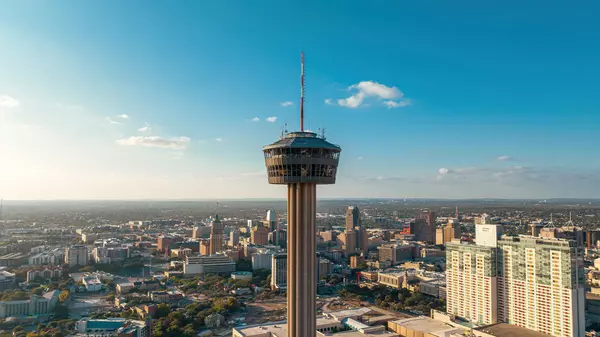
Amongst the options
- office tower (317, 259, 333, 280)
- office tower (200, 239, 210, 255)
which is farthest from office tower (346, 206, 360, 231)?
office tower (317, 259, 333, 280)

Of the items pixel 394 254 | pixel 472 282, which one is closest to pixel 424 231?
pixel 394 254

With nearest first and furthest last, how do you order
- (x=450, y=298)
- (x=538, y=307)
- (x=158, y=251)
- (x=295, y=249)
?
(x=295, y=249) < (x=538, y=307) < (x=450, y=298) < (x=158, y=251)

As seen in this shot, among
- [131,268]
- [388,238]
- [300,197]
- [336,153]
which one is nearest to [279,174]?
[300,197]

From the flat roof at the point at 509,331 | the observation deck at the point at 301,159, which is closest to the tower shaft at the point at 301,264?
the observation deck at the point at 301,159

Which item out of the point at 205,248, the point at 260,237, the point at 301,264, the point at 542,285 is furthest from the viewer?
the point at 260,237

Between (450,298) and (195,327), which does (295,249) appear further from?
(450,298)

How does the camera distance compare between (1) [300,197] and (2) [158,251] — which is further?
(2) [158,251]

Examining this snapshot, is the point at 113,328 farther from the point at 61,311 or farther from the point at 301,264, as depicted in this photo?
the point at 301,264
